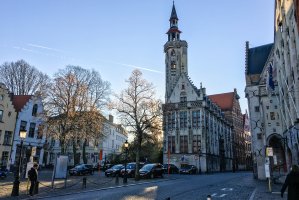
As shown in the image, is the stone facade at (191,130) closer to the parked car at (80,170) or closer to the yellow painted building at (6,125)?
the parked car at (80,170)

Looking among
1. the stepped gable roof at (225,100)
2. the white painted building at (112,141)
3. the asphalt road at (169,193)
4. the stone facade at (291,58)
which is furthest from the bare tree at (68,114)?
the stepped gable roof at (225,100)

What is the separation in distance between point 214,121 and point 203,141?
41.1ft

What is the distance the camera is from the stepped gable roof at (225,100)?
84.2m

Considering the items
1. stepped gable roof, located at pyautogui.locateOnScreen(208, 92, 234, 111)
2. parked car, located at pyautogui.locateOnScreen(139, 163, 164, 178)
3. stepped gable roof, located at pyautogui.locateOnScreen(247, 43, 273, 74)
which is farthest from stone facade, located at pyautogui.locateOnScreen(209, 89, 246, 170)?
parked car, located at pyautogui.locateOnScreen(139, 163, 164, 178)

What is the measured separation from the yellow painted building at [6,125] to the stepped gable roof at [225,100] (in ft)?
209

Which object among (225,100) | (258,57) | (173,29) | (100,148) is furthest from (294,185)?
(225,100)

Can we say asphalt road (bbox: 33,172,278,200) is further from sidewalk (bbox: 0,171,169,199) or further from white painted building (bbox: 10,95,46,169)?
white painted building (bbox: 10,95,46,169)

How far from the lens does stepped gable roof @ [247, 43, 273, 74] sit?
37000 millimetres

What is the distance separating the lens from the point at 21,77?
43.3m

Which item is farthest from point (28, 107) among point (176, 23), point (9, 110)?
point (176, 23)

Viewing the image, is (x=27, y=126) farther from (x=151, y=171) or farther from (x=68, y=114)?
(x=151, y=171)

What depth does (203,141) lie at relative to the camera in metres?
54.3

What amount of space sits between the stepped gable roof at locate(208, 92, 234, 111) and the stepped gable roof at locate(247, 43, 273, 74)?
44989 mm

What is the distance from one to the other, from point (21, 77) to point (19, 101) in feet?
13.7
